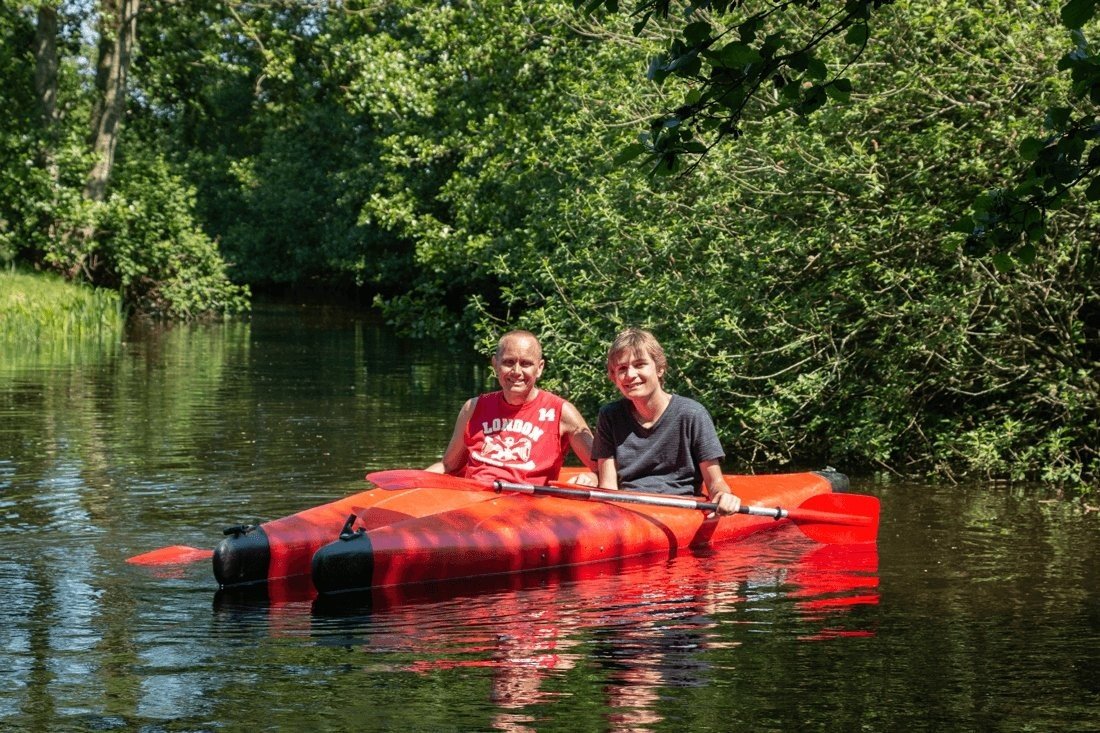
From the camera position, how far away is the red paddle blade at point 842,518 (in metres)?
8.62

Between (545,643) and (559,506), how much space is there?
5.82 feet

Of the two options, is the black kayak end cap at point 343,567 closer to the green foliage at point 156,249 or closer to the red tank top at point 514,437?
the red tank top at point 514,437

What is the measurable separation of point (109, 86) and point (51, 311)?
604cm

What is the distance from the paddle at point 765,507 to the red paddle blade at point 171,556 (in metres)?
0.90

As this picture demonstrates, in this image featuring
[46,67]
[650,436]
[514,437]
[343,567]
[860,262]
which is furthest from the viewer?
[46,67]

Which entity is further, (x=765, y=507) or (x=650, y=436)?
(x=765, y=507)

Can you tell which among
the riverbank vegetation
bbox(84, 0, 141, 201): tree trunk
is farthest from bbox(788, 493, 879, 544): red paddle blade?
bbox(84, 0, 141, 201): tree trunk

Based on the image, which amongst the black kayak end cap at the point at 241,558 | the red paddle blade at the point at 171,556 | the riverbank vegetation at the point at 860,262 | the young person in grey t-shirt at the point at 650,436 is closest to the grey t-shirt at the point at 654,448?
the young person in grey t-shirt at the point at 650,436

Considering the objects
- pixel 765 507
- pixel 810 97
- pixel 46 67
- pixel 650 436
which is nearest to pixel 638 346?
pixel 650 436

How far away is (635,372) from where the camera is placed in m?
8.23

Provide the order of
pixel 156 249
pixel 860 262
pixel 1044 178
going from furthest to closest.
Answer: pixel 156 249 → pixel 860 262 → pixel 1044 178

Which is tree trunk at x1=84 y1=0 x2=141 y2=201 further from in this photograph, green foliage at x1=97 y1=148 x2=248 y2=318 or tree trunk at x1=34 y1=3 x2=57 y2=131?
tree trunk at x1=34 y1=3 x2=57 y2=131

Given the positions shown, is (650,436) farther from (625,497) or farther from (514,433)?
(514,433)

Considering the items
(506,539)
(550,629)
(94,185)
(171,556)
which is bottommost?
(550,629)
